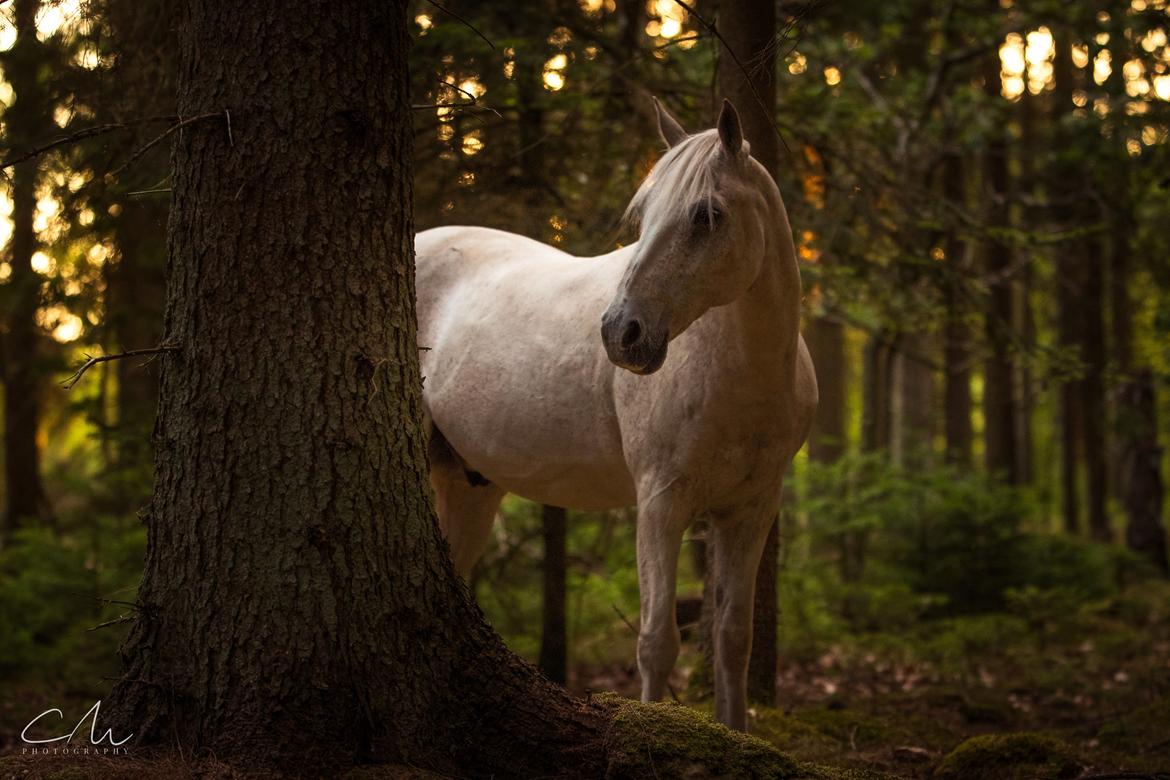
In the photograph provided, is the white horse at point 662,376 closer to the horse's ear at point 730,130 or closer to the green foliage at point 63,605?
the horse's ear at point 730,130

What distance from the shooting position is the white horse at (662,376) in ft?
12.2

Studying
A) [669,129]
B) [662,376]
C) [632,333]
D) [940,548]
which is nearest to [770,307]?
[662,376]

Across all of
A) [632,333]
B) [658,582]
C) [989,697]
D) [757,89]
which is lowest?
[989,697]

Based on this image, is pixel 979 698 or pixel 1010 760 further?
pixel 979 698

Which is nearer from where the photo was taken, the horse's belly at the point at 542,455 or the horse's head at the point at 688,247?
the horse's head at the point at 688,247

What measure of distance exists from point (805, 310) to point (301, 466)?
5.31m

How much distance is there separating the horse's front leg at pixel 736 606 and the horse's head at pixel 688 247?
3.74ft

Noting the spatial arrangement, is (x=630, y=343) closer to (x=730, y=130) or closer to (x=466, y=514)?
(x=730, y=130)

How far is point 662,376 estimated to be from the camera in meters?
4.27

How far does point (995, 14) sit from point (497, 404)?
29.6ft

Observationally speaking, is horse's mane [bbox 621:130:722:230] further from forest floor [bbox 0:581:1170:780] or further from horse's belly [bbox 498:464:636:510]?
forest floor [bbox 0:581:1170:780]

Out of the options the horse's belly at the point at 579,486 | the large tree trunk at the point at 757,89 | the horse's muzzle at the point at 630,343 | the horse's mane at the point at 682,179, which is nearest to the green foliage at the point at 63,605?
the horse's belly at the point at 579,486

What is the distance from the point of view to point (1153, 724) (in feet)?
18.4

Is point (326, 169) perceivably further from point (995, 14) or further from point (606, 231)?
point (995, 14)
